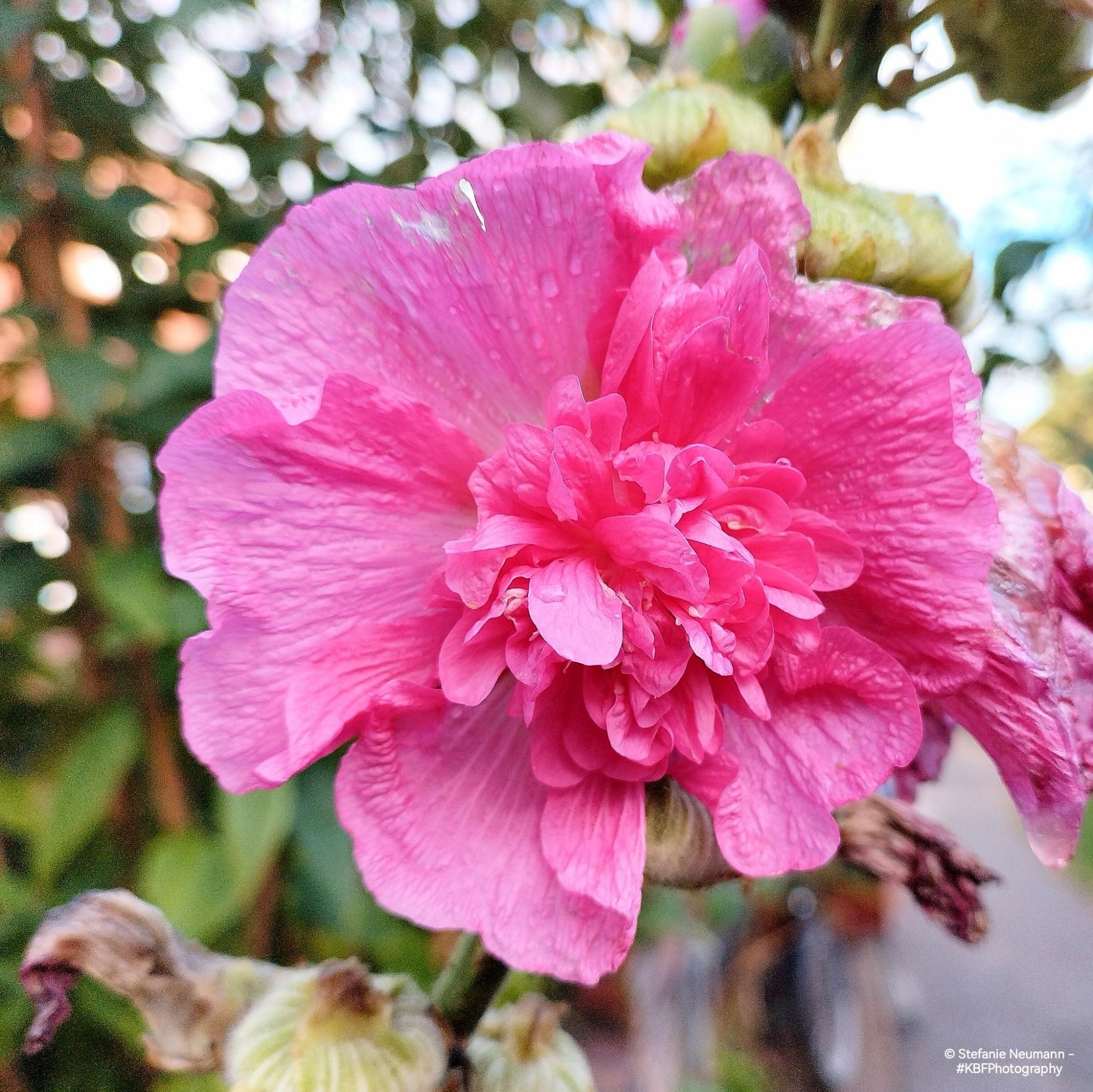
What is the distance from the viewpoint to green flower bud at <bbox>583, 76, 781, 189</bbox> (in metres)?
0.29

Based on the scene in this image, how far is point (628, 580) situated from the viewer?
0.25 metres

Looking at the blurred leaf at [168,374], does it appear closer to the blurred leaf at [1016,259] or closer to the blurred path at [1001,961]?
the blurred leaf at [1016,259]

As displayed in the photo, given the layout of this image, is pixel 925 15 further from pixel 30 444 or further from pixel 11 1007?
pixel 11 1007

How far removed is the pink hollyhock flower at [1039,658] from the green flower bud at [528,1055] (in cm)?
21

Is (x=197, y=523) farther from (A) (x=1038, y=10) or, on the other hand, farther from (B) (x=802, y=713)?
(A) (x=1038, y=10)

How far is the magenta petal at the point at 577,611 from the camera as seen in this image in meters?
0.22

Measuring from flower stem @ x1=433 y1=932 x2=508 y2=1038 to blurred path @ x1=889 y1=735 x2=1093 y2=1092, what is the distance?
1201 millimetres

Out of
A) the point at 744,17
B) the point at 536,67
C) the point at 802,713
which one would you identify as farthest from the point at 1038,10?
the point at 536,67

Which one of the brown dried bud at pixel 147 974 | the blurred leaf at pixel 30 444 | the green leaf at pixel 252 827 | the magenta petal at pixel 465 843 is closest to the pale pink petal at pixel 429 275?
the magenta petal at pixel 465 843

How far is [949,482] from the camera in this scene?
24cm

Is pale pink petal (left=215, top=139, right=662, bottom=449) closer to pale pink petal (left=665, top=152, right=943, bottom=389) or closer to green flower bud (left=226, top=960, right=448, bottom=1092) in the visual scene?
pale pink petal (left=665, top=152, right=943, bottom=389)

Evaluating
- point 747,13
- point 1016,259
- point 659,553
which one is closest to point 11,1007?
point 659,553

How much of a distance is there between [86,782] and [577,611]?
2.24 feet

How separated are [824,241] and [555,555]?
0.14 metres
